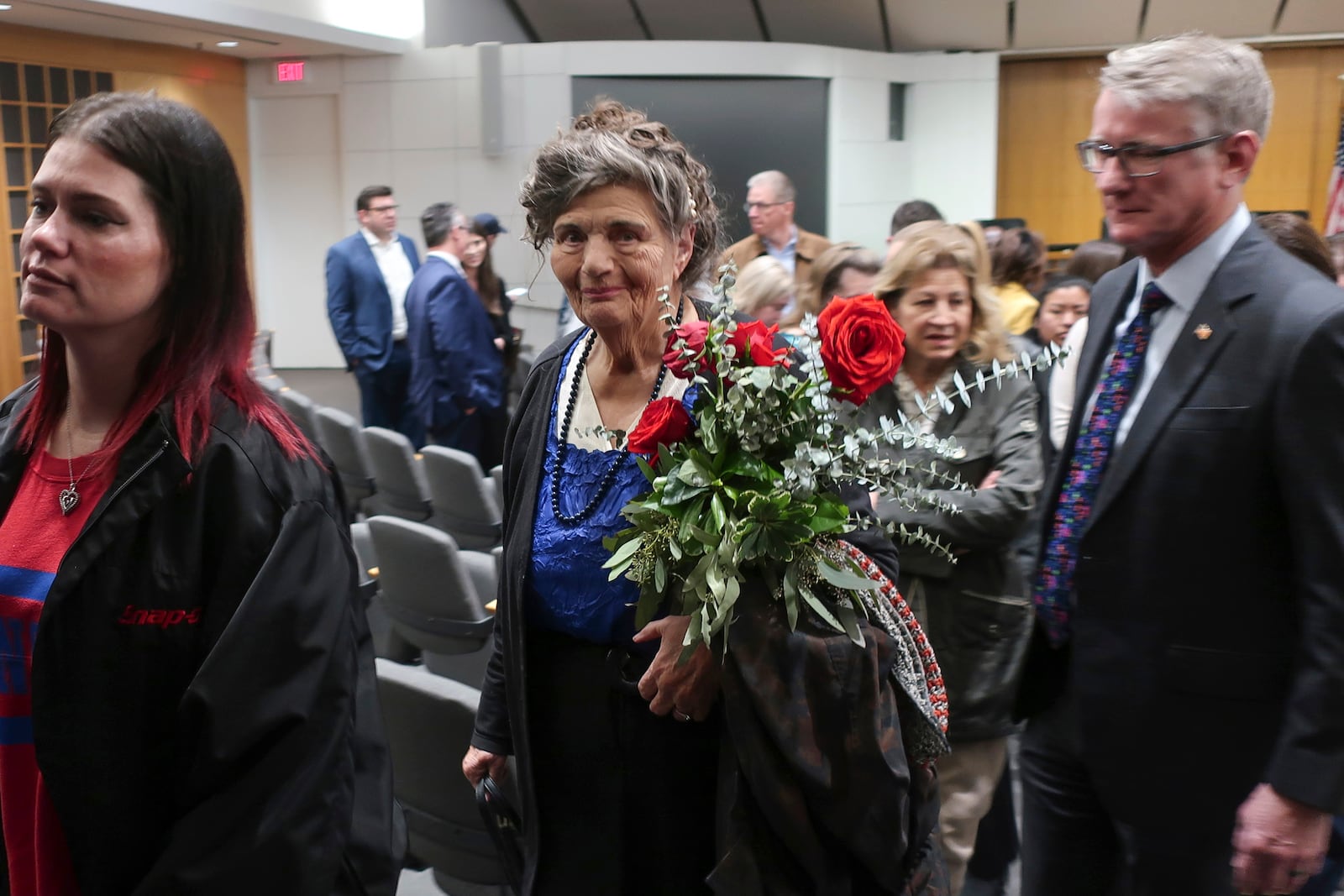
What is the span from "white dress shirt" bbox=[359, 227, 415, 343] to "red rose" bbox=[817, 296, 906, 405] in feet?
19.8

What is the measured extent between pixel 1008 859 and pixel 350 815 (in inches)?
79.4

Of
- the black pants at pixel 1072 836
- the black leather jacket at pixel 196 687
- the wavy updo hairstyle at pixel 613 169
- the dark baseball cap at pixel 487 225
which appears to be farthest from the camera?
the dark baseball cap at pixel 487 225

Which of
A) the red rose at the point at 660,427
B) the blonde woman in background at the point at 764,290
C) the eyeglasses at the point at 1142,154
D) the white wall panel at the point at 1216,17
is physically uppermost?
A: the white wall panel at the point at 1216,17

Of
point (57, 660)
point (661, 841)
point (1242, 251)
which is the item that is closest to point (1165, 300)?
point (1242, 251)

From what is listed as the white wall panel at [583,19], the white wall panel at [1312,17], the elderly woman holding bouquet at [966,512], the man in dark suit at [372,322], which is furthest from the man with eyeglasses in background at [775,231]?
the white wall panel at [1312,17]

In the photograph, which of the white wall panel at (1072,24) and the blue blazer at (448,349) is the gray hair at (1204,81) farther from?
the white wall panel at (1072,24)

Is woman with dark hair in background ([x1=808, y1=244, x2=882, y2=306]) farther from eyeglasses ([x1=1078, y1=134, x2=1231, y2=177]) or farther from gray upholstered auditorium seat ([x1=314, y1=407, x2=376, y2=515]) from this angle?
gray upholstered auditorium seat ([x1=314, y1=407, x2=376, y2=515])

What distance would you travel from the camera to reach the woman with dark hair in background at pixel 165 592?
4.25 feet

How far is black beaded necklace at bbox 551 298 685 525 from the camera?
1783 millimetres

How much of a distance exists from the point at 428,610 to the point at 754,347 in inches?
84.1

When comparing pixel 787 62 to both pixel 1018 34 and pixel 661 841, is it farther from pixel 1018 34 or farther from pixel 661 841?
pixel 661 841

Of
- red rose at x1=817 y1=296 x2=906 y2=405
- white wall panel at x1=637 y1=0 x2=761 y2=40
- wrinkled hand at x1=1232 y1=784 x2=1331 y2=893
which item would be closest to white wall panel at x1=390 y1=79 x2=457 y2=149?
white wall panel at x1=637 y1=0 x2=761 y2=40

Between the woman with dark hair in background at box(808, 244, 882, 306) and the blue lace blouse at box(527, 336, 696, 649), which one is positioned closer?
the blue lace blouse at box(527, 336, 696, 649)

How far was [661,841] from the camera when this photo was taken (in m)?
1.75
